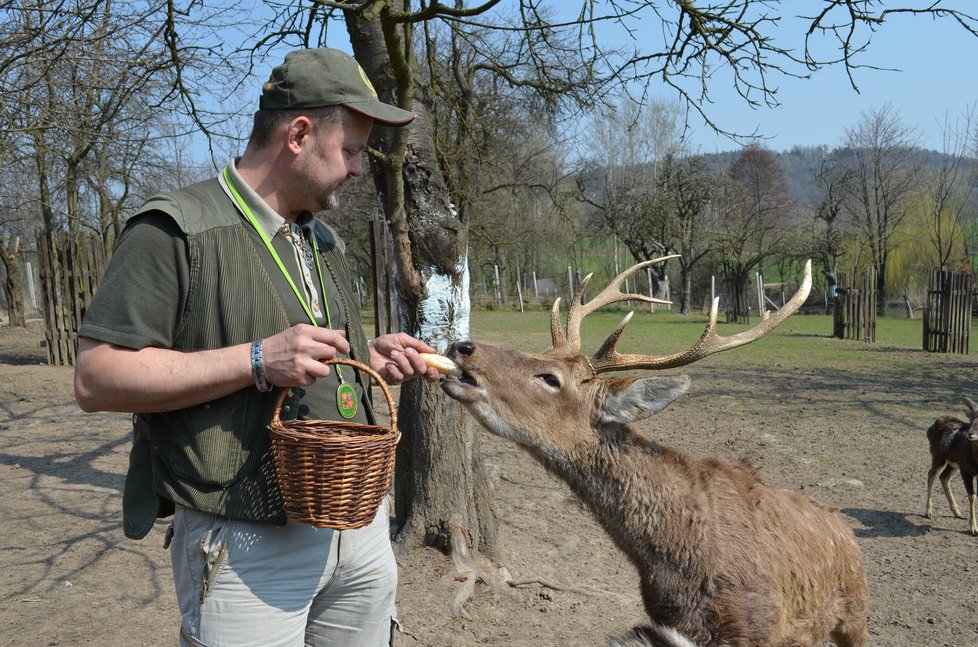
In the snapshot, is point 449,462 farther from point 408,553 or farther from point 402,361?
point 402,361

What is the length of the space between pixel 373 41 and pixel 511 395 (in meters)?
2.88

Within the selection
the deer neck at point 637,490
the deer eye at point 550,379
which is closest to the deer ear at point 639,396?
the deer neck at point 637,490

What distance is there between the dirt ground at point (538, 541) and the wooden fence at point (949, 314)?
862cm

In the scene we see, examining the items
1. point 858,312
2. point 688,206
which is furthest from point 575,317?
point 688,206

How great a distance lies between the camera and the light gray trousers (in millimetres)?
Answer: 2203

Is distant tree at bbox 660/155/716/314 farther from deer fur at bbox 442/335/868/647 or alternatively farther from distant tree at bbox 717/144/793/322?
deer fur at bbox 442/335/868/647

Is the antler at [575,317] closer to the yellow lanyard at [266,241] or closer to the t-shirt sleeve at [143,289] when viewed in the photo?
the yellow lanyard at [266,241]

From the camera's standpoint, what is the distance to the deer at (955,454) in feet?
23.0

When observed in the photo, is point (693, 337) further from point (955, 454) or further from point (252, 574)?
point (252, 574)

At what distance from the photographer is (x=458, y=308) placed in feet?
17.5

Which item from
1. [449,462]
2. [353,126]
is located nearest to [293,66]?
[353,126]

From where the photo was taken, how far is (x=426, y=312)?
523cm

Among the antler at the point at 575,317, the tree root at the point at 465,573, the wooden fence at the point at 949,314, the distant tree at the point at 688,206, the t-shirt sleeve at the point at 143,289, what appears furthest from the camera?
the distant tree at the point at 688,206

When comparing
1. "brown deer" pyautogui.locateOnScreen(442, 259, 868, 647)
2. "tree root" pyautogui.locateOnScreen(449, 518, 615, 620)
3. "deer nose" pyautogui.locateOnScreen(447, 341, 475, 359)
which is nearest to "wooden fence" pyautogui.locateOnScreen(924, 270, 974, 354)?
"tree root" pyautogui.locateOnScreen(449, 518, 615, 620)
